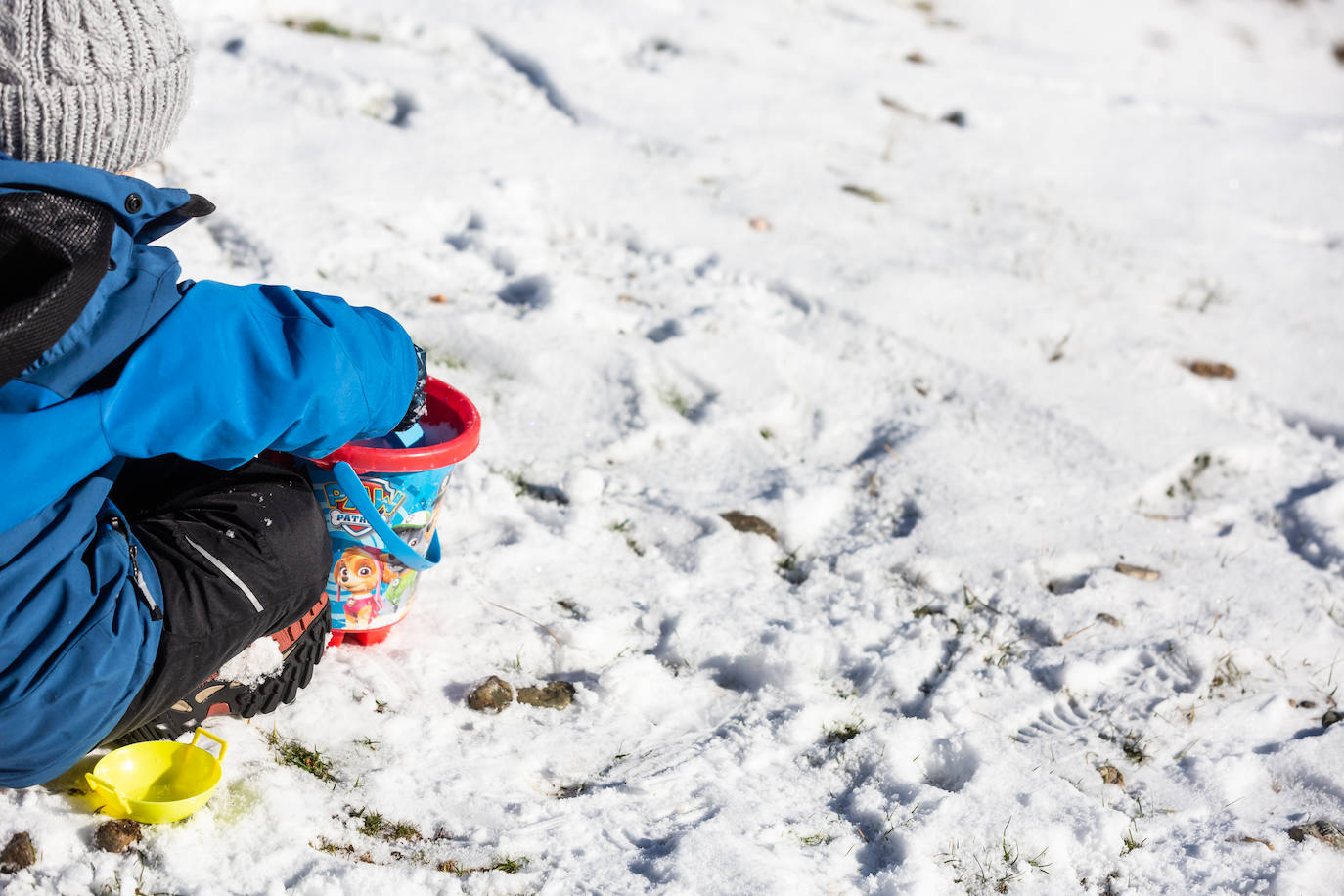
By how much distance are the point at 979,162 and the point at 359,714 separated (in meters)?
3.98

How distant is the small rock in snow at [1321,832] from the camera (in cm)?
201

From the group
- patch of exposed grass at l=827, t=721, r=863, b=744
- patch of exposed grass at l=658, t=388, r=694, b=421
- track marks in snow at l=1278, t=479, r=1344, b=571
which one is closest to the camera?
patch of exposed grass at l=827, t=721, r=863, b=744

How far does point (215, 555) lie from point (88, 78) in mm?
729

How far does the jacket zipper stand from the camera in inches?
64.4

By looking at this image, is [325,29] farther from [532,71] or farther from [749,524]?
[749,524]

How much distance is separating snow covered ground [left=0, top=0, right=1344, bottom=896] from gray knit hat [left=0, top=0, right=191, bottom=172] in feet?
3.24

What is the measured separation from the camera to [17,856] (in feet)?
5.35

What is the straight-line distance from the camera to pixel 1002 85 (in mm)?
5973

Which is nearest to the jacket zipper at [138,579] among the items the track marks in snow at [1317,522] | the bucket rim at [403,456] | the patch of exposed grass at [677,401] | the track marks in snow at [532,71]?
the bucket rim at [403,456]

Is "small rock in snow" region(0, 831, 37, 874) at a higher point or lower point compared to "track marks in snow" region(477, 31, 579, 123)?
lower

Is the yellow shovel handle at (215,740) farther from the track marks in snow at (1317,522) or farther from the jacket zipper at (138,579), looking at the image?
the track marks in snow at (1317,522)

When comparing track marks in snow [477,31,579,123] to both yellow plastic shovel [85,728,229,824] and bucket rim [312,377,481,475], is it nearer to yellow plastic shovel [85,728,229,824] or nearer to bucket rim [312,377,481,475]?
bucket rim [312,377,481,475]

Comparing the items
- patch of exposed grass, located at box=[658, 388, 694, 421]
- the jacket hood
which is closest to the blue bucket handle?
the jacket hood

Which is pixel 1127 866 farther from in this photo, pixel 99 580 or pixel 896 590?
pixel 99 580
